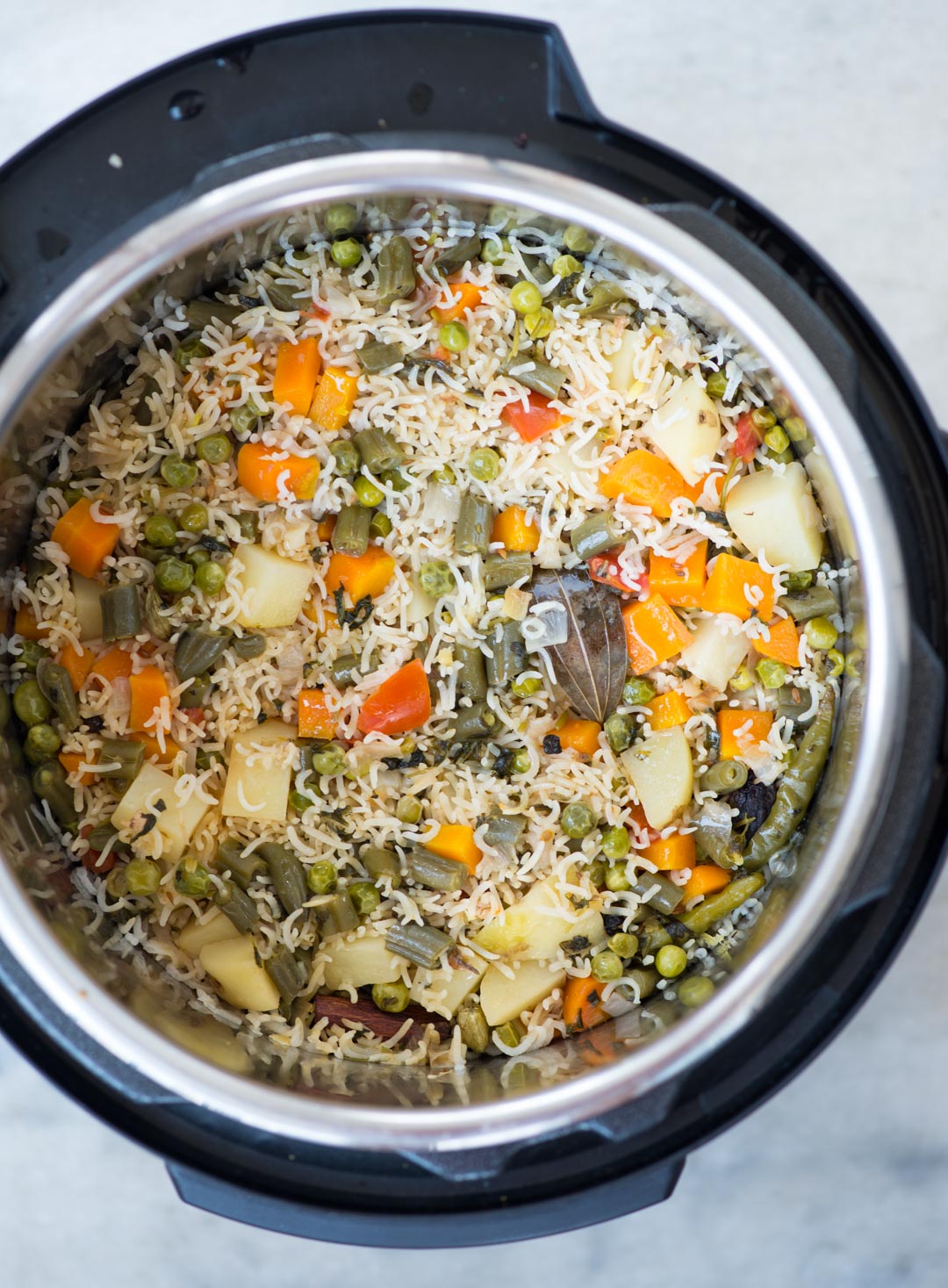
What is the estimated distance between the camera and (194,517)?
2.16 metres

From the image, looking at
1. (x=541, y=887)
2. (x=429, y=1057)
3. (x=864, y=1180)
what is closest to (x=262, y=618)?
(x=541, y=887)

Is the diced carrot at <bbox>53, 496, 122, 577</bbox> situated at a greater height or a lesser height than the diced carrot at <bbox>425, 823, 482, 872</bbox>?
greater

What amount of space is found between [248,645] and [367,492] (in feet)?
1.29

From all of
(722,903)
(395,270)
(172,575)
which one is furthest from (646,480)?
(172,575)

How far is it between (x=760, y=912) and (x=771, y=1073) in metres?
0.32

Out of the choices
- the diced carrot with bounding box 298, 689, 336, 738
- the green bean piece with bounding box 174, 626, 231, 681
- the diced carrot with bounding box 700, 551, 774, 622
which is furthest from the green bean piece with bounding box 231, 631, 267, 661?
the diced carrot with bounding box 700, 551, 774, 622

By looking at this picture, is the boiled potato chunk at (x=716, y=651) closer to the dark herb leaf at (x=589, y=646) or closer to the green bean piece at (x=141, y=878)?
the dark herb leaf at (x=589, y=646)

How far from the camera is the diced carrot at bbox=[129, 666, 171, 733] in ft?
→ 7.09

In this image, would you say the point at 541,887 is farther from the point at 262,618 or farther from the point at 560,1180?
the point at 262,618

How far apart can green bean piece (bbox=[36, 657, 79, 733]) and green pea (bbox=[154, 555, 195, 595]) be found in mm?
252

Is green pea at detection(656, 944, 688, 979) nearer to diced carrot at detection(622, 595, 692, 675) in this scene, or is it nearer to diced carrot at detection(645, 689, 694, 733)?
diced carrot at detection(645, 689, 694, 733)

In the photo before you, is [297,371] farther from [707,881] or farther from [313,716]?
[707,881]

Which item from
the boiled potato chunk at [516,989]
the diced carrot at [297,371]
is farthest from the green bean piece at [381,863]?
the diced carrot at [297,371]

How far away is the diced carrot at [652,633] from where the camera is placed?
7.30 feet
